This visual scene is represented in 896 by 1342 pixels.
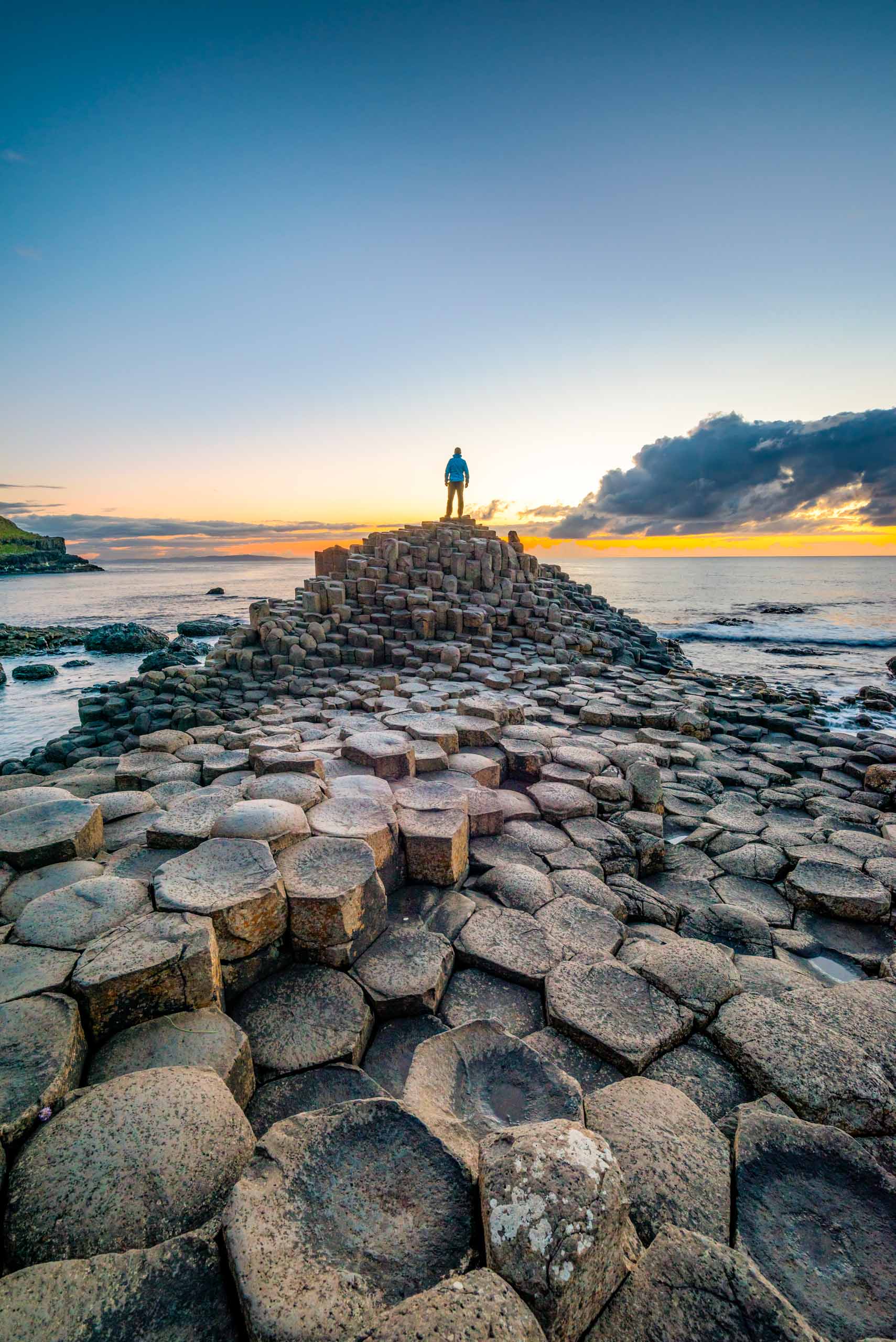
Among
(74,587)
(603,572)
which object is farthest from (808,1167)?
(603,572)

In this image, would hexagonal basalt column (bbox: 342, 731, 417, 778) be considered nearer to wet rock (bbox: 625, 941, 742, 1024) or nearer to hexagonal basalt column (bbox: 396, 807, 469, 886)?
hexagonal basalt column (bbox: 396, 807, 469, 886)

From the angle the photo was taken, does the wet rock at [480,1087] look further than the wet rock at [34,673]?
No

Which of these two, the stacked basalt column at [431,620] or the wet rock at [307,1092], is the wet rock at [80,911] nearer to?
the wet rock at [307,1092]

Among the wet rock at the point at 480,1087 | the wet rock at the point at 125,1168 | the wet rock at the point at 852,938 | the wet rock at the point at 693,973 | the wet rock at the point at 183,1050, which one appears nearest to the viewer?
the wet rock at the point at 125,1168

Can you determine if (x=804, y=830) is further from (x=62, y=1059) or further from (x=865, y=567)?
(x=865, y=567)

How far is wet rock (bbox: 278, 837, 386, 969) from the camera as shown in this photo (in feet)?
9.13

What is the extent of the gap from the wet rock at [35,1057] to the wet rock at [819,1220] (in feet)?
→ 7.49

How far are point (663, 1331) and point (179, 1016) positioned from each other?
191 cm

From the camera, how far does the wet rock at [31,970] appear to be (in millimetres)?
2150

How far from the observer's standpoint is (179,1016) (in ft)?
7.42

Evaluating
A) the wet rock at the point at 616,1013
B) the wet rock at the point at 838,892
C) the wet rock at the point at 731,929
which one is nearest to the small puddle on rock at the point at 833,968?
the wet rock at the point at 731,929

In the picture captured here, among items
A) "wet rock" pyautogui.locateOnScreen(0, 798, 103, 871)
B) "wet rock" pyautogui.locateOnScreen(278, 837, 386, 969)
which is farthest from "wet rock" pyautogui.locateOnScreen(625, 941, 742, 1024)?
"wet rock" pyautogui.locateOnScreen(0, 798, 103, 871)

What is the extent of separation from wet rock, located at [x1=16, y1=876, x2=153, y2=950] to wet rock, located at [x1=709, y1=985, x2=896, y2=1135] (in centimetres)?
290

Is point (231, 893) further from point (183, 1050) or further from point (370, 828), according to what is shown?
point (370, 828)
